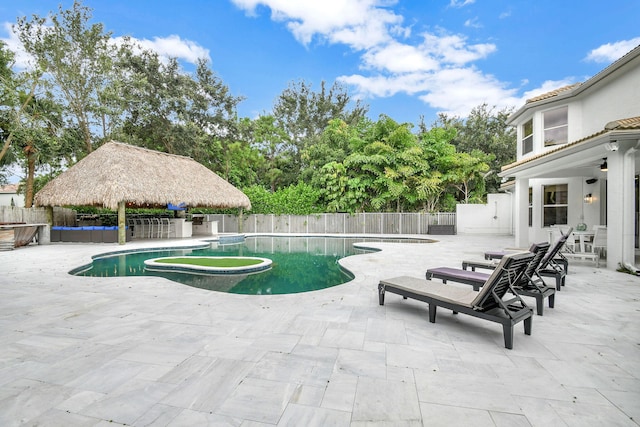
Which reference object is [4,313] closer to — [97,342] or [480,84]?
[97,342]

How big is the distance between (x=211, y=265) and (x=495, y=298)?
20.6 feet

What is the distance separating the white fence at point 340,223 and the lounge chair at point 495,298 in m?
15.1

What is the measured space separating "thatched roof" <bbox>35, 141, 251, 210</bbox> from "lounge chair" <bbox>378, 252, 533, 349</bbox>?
12.7 m

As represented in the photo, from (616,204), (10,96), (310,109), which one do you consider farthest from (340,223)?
(10,96)

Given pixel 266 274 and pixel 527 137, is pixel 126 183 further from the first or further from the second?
pixel 527 137

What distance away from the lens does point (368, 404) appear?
199cm

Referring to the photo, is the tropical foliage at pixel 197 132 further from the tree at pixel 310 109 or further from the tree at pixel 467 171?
the tree at pixel 310 109

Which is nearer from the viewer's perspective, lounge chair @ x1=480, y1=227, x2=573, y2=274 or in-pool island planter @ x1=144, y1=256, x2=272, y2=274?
lounge chair @ x1=480, y1=227, x2=573, y2=274

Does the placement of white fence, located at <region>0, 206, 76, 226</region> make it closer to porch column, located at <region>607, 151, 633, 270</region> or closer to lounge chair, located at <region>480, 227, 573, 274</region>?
lounge chair, located at <region>480, 227, 573, 274</region>

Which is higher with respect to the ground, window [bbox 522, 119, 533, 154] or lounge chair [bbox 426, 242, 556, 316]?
window [bbox 522, 119, 533, 154]

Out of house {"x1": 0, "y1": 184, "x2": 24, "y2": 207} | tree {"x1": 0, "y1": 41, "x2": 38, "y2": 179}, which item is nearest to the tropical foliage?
tree {"x1": 0, "y1": 41, "x2": 38, "y2": 179}

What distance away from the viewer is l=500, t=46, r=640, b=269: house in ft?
20.8

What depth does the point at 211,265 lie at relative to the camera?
292 inches

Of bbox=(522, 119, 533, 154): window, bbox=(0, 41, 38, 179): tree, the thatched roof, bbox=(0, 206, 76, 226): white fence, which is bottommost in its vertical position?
bbox=(0, 206, 76, 226): white fence
